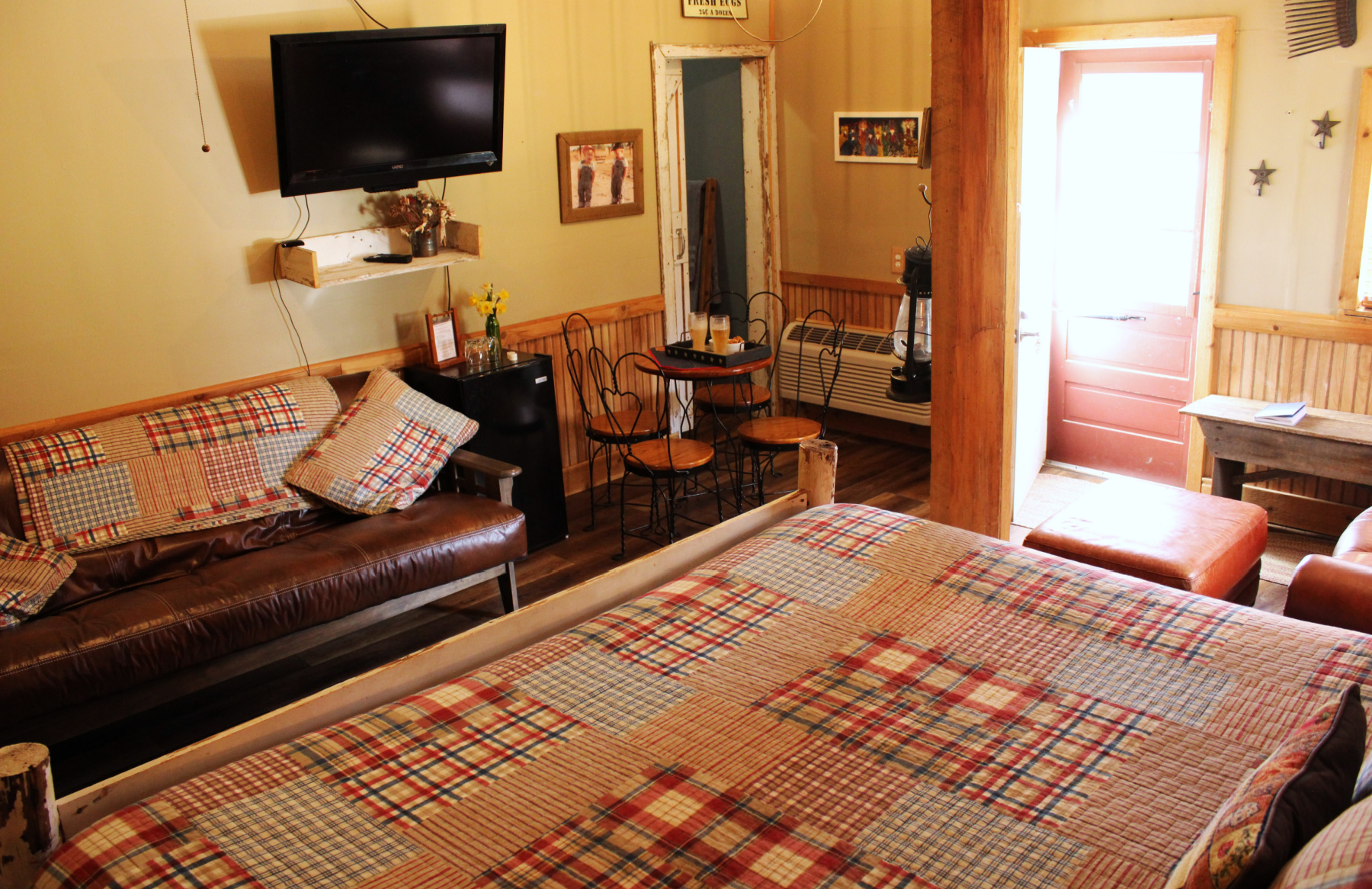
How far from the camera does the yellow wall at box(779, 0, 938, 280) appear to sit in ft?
18.3

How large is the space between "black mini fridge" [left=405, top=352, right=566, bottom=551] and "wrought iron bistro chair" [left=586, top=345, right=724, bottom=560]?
0.29 meters

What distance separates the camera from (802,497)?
3.13 m

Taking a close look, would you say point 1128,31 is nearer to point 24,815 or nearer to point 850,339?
point 850,339

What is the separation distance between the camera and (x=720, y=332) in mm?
4562

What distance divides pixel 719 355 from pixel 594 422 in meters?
0.78

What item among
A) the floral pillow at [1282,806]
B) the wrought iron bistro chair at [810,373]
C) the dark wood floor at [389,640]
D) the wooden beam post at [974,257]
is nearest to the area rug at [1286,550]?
the wooden beam post at [974,257]

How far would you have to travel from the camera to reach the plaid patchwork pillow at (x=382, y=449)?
393 centimetres

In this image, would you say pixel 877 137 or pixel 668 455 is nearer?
pixel 668 455

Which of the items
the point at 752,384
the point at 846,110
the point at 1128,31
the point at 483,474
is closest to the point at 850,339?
the point at 752,384

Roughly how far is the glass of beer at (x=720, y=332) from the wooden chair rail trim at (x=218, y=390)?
130cm

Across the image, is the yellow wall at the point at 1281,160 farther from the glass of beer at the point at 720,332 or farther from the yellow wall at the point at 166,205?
the yellow wall at the point at 166,205

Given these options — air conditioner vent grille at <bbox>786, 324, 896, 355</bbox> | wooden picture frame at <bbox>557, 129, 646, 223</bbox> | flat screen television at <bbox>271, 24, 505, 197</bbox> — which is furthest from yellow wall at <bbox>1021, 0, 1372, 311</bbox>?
flat screen television at <bbox>271, 24, 505, 197</bbox>

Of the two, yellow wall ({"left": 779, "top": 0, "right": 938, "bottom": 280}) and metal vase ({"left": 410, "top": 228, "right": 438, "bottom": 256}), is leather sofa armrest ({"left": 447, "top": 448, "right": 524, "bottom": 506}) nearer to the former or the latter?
metal vase ({"left": 410, "top": 228, "right": 438, "bottom": 256})

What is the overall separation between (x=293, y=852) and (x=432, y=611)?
8.54 feet
